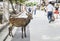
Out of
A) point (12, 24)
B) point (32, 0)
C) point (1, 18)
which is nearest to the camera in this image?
point (12, 24)

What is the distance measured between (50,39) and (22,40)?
1390mm

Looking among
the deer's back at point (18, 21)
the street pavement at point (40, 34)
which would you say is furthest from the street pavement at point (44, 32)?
the deer's back at point (18, 21)

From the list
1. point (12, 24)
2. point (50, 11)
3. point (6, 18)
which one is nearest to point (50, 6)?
point (50, 11)

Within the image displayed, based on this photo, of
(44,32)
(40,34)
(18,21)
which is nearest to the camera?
(18,21)

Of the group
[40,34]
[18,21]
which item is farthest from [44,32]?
[18,21]

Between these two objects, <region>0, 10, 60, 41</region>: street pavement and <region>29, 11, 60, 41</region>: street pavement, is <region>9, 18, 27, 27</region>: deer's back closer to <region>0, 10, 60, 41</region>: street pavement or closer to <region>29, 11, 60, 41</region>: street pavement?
<region>0, 10, 60, 41</region>: street pavement

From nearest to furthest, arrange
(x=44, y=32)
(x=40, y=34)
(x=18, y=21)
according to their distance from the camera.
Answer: (x=18, y=21) → (x=40, y=34) → (x=44, y=32)

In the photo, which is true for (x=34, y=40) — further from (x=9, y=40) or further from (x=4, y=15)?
(x=4, y=15)

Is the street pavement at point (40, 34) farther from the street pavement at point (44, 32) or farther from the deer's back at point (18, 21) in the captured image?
the deer's back at point (18, 21)

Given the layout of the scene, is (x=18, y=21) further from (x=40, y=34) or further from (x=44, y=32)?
(x=44, y=32)

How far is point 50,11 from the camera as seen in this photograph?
762 inches

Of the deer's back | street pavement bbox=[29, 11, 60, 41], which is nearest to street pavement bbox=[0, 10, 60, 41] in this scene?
street pavement bbox=[29, 11, 60, 41]

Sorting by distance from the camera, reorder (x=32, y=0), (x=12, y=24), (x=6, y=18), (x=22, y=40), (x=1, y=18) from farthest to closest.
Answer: (x=32, y=0) → (x=6, y=18) → (x=1, y=18) → (x=12, y=24) → (x=22, y=40)

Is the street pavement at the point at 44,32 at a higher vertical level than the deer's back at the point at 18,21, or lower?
lower
